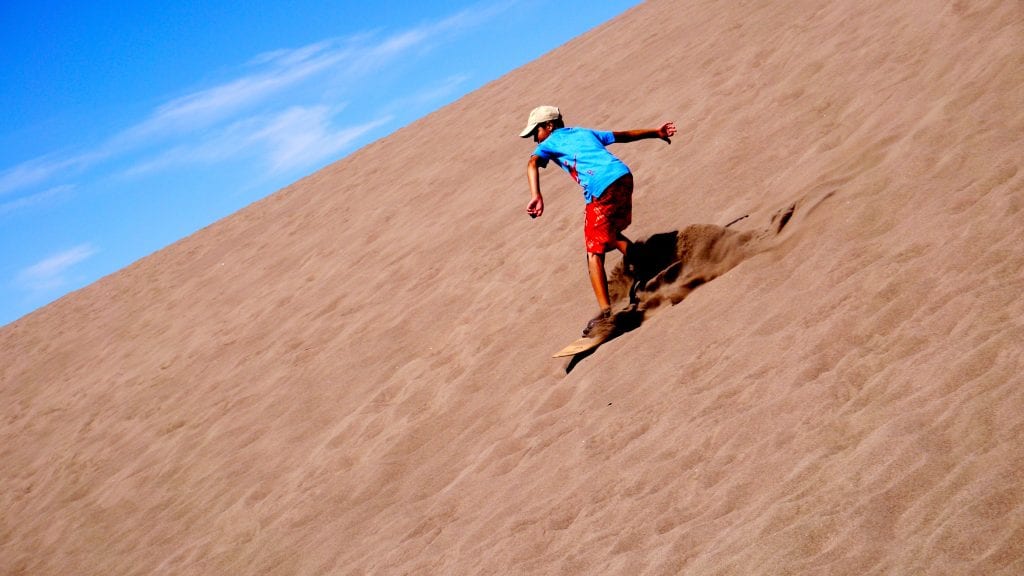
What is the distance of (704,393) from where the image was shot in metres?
3.67

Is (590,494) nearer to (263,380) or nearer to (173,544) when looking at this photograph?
(173,544)

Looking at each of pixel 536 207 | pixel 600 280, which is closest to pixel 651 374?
pixel 600 280

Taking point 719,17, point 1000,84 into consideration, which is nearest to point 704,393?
point 1000,84

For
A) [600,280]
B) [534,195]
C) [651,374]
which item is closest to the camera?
[651,374]

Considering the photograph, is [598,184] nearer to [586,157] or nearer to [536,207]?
[586,157]

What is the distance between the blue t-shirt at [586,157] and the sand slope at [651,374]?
78cm

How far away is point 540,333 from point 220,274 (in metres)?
8.35

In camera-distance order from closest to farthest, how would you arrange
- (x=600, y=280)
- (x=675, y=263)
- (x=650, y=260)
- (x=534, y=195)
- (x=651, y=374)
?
(x=651, y=374) < (x=534, y=195) < (x=600, y=280) < (x=675, y=263) < (x=650, y=260)

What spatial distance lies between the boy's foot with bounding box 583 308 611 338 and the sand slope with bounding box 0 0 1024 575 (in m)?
0.12

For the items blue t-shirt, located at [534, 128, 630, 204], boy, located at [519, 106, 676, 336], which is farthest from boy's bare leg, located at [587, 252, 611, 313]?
blue t-shirt, located at [534, 128, 630, 204]

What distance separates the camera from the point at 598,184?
4.81 meters

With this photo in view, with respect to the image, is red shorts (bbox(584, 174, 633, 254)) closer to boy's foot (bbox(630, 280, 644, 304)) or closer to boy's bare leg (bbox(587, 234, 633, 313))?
boy's bare leg (bbox(587, 234, 633, 313))

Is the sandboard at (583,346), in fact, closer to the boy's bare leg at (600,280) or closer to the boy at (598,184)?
the boy at (598,184)

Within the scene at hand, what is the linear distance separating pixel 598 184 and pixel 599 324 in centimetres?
81
